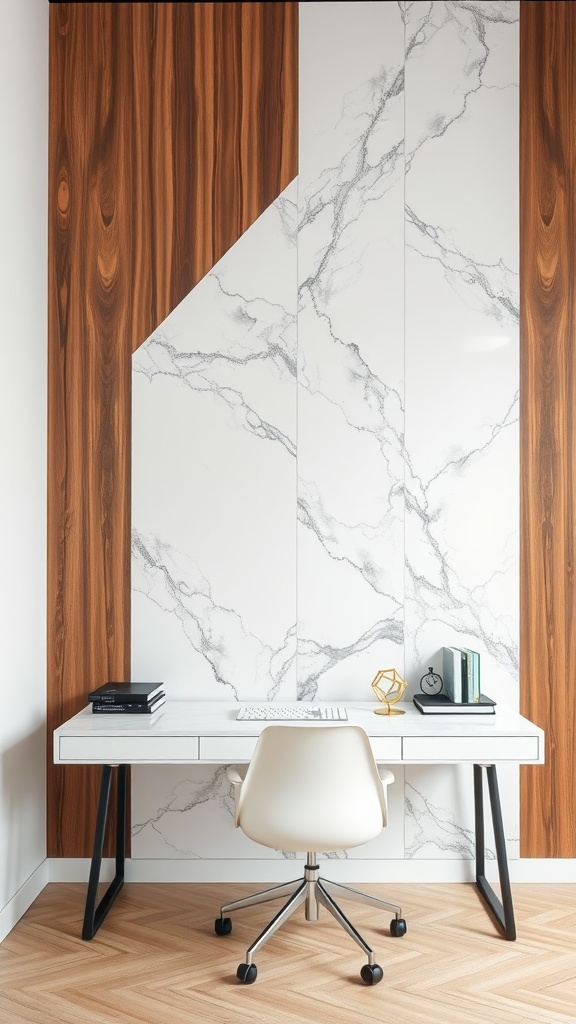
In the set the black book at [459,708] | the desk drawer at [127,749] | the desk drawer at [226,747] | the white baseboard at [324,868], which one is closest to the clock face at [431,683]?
the black book at [459,708]

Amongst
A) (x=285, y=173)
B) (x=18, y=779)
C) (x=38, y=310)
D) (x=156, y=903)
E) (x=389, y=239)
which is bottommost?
(x=156, y=903)

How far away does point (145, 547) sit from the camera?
3559mm

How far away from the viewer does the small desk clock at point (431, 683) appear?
352 centimetres

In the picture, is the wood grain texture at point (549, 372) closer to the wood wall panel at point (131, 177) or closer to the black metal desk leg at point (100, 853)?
the wood wall panel at point (131, 177)

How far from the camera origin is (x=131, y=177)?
3.59 meters

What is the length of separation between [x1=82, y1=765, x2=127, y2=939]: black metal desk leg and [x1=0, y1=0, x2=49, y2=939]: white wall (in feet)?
0.94

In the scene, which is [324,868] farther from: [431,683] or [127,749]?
[127,749]

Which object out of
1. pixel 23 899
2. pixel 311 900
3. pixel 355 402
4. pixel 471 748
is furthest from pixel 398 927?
pixel 355 402

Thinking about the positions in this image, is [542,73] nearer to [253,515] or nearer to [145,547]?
[253,515]

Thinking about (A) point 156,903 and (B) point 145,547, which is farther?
(B) point 145,547

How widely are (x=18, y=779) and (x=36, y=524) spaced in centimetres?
94

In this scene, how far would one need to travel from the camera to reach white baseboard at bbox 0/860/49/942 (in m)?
3.00

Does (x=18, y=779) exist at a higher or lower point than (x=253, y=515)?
lower

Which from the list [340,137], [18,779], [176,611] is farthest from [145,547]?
[340,137]
